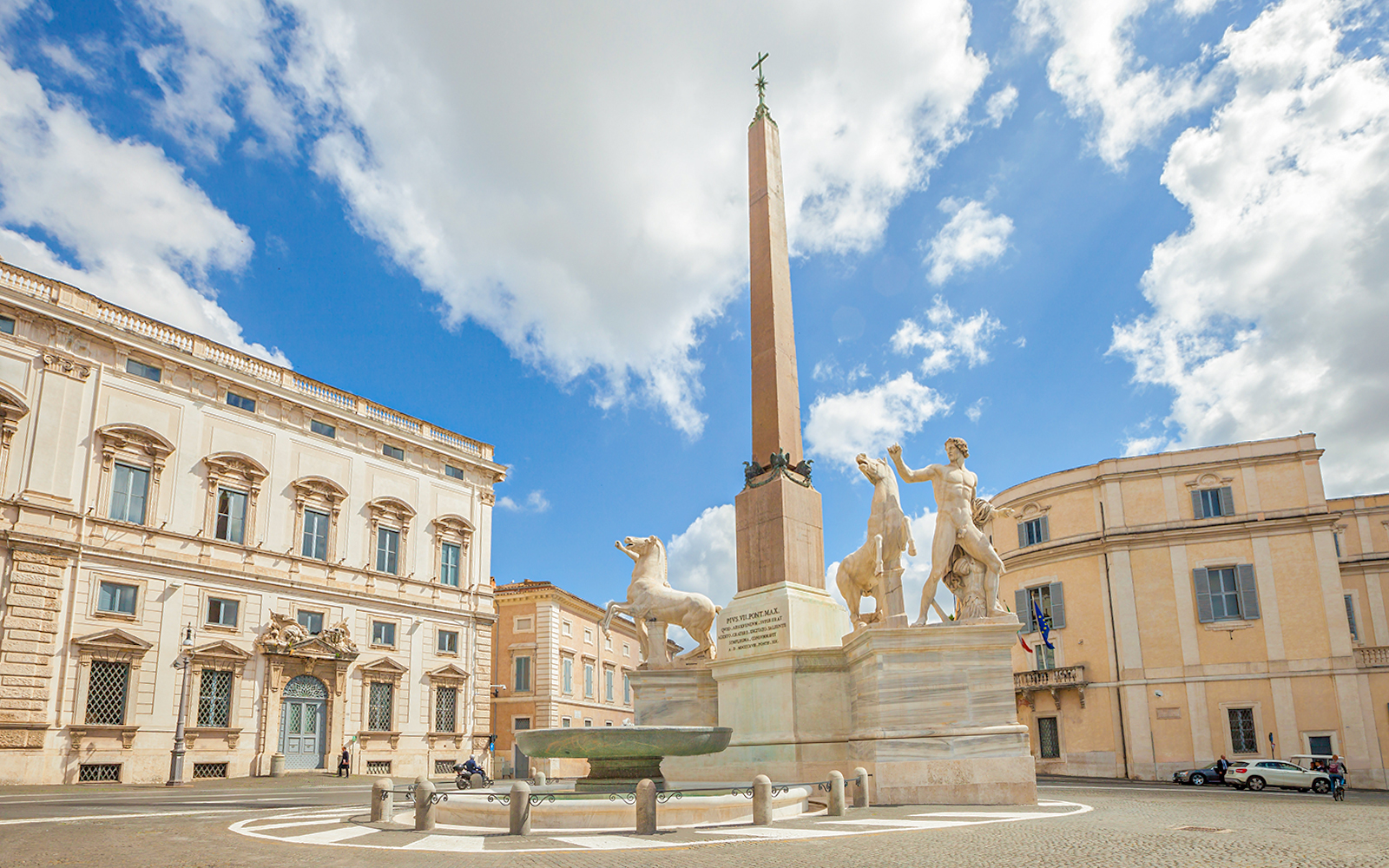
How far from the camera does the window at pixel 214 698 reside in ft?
90.8

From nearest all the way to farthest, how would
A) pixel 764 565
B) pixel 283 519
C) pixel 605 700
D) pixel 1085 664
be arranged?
pixel 764 565 < pixel 283 519 < pixel 1085 664 < pixel 605 700

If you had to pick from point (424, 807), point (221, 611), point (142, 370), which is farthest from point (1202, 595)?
point (142, 370)

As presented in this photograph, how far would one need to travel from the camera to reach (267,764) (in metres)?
28.9

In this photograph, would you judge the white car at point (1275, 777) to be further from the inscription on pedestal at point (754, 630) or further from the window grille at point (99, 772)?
the window grille at point (99, 772)

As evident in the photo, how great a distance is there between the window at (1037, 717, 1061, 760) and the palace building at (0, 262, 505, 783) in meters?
22.6

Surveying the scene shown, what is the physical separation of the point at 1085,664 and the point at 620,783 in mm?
28993

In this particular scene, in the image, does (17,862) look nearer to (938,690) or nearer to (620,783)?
(620,783)

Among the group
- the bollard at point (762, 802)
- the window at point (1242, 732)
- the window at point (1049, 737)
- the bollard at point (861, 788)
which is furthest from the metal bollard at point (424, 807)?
the window at point (1049, 737)

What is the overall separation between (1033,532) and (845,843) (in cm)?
3318

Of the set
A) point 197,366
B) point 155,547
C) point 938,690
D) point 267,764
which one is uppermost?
point 197,366

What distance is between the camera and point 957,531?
1245 centimetres

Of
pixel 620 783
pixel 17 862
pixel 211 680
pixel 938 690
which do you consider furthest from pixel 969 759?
pixel 211 680

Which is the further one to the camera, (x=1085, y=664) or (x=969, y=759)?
(x=1085, y=664)

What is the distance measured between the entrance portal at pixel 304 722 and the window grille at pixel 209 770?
2.01 metres
